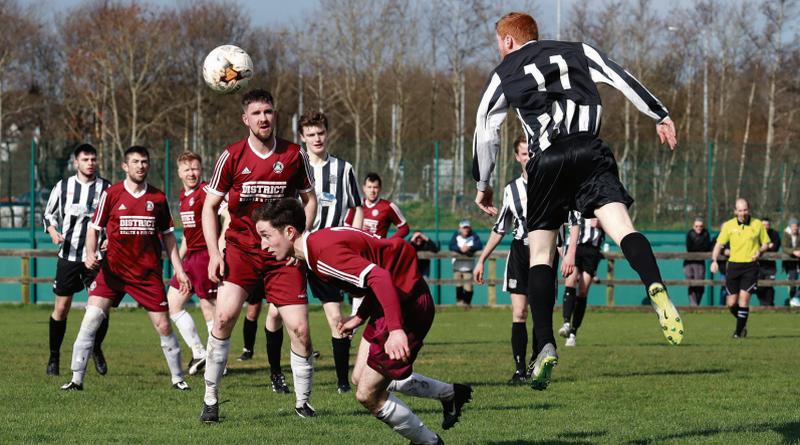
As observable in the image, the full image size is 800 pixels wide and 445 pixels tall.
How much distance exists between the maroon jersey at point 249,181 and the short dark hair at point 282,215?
1708 millimetres

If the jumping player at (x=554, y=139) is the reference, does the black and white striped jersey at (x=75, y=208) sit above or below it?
below

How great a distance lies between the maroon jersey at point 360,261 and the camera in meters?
5.72

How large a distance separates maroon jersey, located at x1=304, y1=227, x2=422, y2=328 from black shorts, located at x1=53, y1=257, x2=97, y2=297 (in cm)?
625

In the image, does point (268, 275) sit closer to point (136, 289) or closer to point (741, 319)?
point (136, 289)

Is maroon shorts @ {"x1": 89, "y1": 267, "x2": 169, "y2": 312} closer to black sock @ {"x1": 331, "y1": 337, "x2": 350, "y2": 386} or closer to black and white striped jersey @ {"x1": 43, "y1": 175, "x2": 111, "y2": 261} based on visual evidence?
black sock @ {"x1": 331, "y1": 337, "x2": 350, "y2": 386}

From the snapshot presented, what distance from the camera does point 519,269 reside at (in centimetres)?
1088

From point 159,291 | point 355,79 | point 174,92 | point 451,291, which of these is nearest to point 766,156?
point 451,291

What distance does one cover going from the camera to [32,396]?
29.3ft

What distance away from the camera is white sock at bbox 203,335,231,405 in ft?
24.7

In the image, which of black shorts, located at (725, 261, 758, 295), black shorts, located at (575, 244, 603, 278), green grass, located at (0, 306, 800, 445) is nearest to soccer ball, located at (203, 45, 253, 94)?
green grass, located at (0, 306, 800, 445)

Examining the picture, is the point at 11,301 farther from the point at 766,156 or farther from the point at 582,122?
the point at 582,122

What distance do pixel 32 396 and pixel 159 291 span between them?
139 centimetres

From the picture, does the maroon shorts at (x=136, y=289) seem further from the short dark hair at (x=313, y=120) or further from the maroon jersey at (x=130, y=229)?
the short dark hair at (x=313, y=120)

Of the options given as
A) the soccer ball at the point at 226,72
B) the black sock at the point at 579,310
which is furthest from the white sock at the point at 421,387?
the black sock at the point at 579,310
